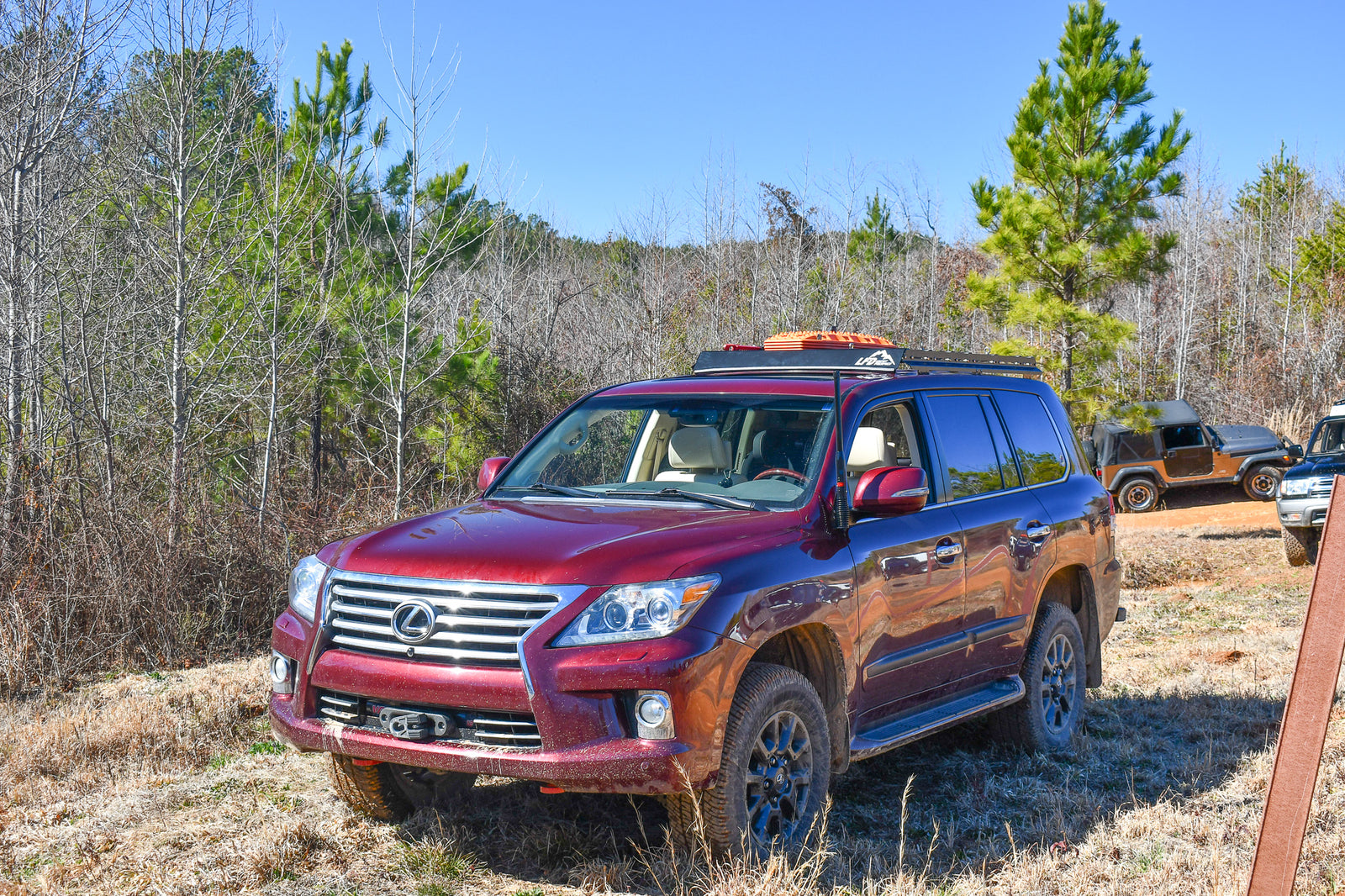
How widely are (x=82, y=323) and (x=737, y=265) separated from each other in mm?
18049

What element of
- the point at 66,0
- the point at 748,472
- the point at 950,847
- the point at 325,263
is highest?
the point at 66,0

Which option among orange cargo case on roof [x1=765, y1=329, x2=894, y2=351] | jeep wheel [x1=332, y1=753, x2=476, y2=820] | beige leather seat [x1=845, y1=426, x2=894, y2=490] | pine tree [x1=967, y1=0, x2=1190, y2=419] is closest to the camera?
jeep wheel [x1=332, y1=753, x2=476, y2=820]

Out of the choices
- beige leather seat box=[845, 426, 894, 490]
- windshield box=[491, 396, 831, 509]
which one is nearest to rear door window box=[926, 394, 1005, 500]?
beige leather seat box=[845, 426, 894, 490]

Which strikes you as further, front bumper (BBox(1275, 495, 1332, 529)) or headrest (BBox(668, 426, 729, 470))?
front bumper (BBox(1275, 495, 1332, 529))

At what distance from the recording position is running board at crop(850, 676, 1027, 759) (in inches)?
186

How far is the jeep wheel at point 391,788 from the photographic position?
4.71 m

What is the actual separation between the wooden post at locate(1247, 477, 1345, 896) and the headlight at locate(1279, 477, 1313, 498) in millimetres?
12349

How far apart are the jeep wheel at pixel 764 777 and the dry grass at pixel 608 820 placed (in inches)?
5.0

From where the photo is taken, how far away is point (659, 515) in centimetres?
448

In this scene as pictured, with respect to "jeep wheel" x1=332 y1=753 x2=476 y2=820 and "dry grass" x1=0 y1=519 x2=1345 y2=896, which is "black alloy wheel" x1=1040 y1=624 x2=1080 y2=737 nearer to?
"dry grass" x1=0 y1=519 x2=1345 y2=896

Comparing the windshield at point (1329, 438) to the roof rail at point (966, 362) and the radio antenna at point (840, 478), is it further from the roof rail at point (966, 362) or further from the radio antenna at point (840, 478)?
the radio antenna at point (840, 478)

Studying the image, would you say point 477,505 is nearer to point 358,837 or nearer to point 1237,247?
point 358,837

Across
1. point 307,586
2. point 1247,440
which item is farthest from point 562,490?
point 1247,440

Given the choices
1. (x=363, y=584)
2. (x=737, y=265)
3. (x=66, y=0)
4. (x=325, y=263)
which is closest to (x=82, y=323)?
(x=66, y=0)
